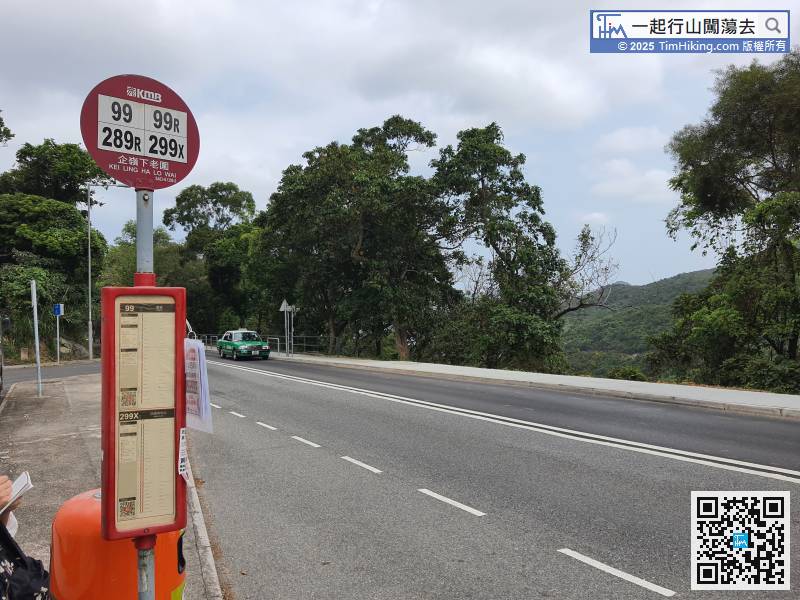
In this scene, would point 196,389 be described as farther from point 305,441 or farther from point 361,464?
point 305,441

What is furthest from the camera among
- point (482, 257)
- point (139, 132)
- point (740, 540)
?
point (482, 257)

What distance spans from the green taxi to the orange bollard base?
29.8 metres

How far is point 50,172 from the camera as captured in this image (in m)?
45.2

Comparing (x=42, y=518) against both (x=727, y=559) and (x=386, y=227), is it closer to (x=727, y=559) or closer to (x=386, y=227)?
(x=727, y=559)

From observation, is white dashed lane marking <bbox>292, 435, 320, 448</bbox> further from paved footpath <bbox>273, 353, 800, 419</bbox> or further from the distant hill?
the distant hill

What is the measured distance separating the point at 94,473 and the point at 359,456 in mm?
3311

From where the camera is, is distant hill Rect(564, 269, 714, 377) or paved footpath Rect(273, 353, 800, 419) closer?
paved footpath Rect(273, 353, 800, 419)

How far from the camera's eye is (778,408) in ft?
39.3

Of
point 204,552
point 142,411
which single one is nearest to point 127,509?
point 142,411

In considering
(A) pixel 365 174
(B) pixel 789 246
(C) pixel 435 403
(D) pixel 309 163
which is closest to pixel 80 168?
(D) pixel 309 163

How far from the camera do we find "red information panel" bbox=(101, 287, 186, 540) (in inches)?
110

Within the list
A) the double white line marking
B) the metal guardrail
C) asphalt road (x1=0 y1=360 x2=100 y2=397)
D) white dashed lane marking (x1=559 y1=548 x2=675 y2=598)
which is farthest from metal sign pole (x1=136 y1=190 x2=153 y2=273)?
the metal guardrail

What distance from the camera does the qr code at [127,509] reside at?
2824mm

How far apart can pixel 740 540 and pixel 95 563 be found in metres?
4.90
